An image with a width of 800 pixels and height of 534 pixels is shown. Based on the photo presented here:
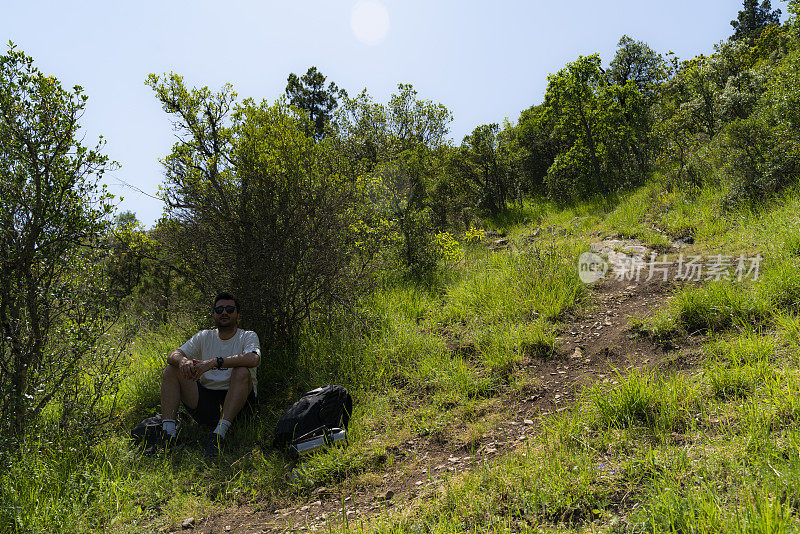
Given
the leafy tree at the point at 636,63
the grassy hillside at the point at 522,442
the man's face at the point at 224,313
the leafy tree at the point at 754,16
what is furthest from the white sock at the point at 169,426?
the leafy tree at the point at 754,16

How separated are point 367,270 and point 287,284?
4.38ft

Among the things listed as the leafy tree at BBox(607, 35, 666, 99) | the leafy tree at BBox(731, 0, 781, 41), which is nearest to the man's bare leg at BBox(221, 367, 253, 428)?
the leafy tree at BBox(607, 35, 666, 99)

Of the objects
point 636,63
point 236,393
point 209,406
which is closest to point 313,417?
point 236,393

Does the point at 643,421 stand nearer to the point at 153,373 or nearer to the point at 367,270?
the point at 367,270

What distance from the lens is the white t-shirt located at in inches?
169

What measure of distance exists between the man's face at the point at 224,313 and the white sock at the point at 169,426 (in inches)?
38.3

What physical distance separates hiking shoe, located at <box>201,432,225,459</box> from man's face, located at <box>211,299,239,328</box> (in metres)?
1.05

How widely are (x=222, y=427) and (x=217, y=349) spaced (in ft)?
2.72

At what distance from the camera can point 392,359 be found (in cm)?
491

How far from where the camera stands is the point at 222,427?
3945 millimetres

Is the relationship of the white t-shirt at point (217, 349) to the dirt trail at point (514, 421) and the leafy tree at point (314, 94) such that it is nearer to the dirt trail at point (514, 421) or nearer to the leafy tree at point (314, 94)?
the dirt trail at point (514, 421)

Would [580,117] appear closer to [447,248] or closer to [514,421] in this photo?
[447,248]

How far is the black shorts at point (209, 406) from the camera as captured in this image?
4.23 m

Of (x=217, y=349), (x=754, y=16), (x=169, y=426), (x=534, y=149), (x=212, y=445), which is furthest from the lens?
(x=754, y=16)
